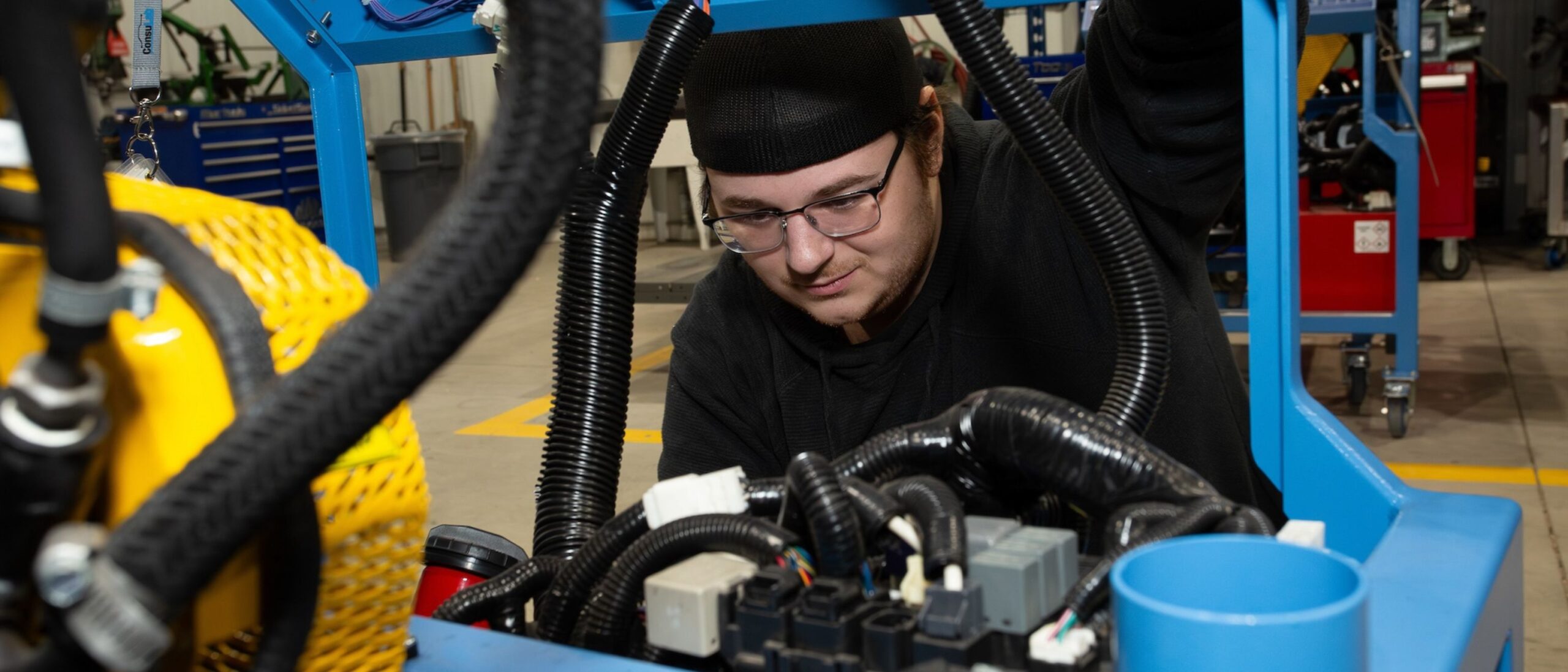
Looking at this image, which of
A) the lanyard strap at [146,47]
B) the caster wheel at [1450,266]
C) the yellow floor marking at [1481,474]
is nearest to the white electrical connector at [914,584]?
the lanyard strap at [146,47]

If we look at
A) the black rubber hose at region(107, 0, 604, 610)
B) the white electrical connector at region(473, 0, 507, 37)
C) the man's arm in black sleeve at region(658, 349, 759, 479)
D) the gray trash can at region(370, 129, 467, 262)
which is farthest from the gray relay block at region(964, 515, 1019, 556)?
the gray trash can at region(370, 129, 467, 262)

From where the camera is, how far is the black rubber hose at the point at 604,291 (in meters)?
1.05

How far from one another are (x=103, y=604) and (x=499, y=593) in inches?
19.1

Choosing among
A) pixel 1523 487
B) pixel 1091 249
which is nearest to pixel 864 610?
pixel 1091 249

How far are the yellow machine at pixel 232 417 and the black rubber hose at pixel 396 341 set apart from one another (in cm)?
6

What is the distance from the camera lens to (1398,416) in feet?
10.7

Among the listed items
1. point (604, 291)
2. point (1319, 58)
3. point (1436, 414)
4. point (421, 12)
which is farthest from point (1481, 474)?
point (421, 12)

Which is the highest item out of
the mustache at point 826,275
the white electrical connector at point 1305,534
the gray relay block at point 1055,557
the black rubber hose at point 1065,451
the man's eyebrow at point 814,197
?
the man's eyebrow at point 814,197

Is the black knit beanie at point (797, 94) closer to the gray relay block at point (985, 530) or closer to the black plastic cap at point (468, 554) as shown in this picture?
the black plastic cap at point (468, 554)

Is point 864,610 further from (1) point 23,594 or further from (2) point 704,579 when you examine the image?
(1) point 23,594

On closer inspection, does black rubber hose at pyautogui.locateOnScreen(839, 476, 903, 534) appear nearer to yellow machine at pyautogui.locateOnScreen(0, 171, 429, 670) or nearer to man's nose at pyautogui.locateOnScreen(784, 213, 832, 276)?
yellow machine at pyautogui.locateOnScreen(0, 171, 429, 670)

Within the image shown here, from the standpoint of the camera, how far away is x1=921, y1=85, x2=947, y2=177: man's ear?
143 cm

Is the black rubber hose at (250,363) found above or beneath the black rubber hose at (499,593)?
above

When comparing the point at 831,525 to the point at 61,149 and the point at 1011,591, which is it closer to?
the point at 1011,591
